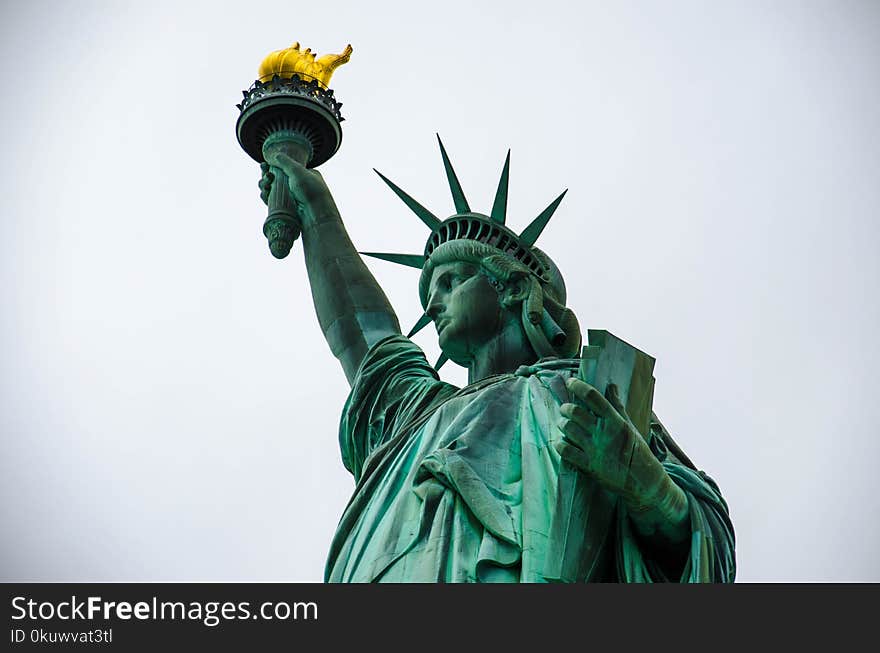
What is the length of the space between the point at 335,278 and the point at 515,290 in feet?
6.84

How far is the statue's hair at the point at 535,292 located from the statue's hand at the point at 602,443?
2.47 metres

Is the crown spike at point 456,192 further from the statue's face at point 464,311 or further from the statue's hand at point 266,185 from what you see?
the statue's hand at point 266,185

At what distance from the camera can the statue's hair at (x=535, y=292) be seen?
1265 centimetres

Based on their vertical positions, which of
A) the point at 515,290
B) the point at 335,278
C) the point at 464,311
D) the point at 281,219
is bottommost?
the point at 464,311

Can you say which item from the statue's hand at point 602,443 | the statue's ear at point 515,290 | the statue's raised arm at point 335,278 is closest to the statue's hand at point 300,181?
the statue's raised arm at point 335,278

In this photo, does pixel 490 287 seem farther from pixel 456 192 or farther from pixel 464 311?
pixel 456 192

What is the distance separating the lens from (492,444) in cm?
1123

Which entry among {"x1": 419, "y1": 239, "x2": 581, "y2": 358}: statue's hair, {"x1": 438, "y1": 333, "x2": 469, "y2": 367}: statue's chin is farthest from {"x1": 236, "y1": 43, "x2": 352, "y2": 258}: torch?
{"x1": 438, "y1": 333, "x2": 469, "y2": 367}: statue's chin

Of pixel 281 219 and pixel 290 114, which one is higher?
pixel 290 114

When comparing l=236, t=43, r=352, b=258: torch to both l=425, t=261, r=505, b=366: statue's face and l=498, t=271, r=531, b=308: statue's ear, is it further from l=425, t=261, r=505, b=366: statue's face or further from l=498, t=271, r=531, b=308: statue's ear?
l=498, t=271, r=531, b=308: statue's ear

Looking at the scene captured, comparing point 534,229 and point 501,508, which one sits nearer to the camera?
point 501,508

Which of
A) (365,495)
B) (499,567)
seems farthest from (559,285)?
(499,567)

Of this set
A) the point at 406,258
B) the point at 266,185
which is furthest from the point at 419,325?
the point at 266,185
